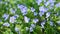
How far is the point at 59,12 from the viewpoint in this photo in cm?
230

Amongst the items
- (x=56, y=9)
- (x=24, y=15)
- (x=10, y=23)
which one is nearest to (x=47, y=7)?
(x=56, y=9)

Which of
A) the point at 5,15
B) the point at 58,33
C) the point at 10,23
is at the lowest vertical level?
the point at 58,33

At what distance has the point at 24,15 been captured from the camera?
2289 mm

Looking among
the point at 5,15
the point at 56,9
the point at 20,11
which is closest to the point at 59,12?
the point at 56,9

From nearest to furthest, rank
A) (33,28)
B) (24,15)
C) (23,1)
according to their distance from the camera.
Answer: (33,28) → (24,15) → (23,1)

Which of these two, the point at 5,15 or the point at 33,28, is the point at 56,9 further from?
the point at 5,15

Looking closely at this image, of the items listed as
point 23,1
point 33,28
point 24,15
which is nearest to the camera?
point 33,28

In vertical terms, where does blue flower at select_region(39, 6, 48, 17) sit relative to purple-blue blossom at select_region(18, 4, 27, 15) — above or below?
below

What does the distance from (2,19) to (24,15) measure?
9.8 inches

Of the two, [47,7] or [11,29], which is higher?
[47,7]

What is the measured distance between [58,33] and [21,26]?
39 centimetres

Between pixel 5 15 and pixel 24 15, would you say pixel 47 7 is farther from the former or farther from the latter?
pixel 5 15

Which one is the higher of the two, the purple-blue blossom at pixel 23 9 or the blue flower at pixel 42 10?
the purple-blue blossom at pixel 23 9

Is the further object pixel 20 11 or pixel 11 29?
pixel 20 11
